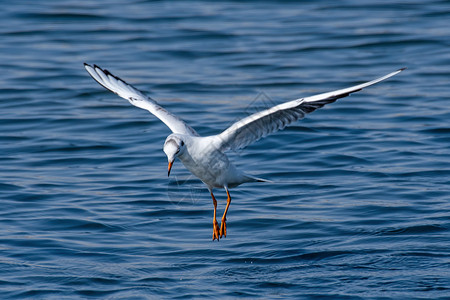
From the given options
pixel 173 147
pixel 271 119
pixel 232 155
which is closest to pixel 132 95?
pixel 173 147

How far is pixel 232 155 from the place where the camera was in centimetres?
1262

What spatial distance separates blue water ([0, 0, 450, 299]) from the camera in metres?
8.96

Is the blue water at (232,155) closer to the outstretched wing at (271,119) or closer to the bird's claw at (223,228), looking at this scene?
the bird's claw at (223,228)

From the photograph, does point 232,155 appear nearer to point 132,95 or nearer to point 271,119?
point 132,95

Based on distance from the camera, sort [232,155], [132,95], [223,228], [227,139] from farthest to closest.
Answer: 1. [232,155]
2. [132,95]
3. [223,228]
4. [227,139]

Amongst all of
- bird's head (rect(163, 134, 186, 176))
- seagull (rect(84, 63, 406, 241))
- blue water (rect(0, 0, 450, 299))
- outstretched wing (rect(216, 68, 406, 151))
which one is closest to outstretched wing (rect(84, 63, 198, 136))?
seagull (rect(84, 63, 406, 241))

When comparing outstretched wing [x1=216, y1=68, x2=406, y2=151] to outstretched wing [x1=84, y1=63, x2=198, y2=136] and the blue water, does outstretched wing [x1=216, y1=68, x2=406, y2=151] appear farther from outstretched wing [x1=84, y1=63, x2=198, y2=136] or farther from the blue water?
the blue water

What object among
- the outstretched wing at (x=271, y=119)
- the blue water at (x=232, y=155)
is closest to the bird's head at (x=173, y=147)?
the outstretched wing at (x=271, y=119)

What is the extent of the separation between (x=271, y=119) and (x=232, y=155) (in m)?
4.19

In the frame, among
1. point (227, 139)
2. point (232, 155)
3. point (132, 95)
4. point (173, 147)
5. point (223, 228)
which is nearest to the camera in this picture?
point (173, 147)

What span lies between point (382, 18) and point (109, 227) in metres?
12.4

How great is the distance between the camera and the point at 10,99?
15.8 meters

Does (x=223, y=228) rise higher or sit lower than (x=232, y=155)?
lower

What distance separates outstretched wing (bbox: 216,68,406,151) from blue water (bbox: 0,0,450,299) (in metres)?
1.38
